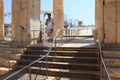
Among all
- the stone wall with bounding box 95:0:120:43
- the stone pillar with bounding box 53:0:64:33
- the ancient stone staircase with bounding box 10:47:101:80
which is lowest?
the ancient stone staircase with bounding box 10:47:101:80

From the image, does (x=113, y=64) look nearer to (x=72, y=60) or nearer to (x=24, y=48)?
(x=72, y=60)

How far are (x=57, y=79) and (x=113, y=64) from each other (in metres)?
2.36

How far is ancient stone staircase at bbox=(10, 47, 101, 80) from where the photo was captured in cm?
977

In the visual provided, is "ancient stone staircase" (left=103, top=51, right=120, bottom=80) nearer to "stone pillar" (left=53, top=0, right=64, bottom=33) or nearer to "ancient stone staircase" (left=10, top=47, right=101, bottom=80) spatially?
"ancient stone staircase" (left=10, top=47, right=101, bottom=80)

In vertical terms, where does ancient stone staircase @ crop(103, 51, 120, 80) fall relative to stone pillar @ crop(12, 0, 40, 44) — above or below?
below

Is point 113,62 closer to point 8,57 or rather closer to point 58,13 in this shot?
point 8,57

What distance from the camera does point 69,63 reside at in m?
10.6

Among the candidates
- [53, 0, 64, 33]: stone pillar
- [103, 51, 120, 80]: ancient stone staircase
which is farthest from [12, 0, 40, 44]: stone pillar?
[53, 0, 64, 33]: stone pillar

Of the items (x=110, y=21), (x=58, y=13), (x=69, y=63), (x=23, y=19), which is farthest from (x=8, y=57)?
(x=58, y=13)

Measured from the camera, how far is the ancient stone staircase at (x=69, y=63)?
977cm

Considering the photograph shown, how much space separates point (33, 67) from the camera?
1095 cm

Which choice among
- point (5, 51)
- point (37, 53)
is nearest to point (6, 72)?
point (37, 53)

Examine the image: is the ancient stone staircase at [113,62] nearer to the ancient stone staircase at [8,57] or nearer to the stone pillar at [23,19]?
the ancient stone staircase at [8,57]

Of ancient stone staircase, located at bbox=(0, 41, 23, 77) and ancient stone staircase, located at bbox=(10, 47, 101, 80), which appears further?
ancient stone staircase, located at bbox=(0, 41, 23, 77)
